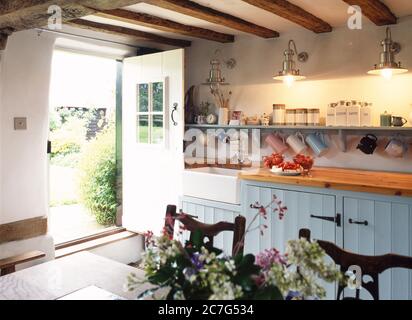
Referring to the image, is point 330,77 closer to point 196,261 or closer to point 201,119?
point 201,119

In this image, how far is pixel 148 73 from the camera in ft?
12.3

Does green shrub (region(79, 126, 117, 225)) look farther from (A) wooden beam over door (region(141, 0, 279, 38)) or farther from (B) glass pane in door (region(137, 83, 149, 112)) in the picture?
(A) wooden beam over door (region(141, 0, 279, 38))

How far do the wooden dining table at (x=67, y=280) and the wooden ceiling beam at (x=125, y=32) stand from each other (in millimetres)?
1959

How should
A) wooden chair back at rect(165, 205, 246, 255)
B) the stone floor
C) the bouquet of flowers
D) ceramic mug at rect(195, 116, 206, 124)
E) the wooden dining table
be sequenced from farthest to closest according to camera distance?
the stone floor, ceramic mug at rect(195, 116, 206, 124), wooden chair back at rect(165, 205, 246, 255), the wooden dining table, the bouquet of flowers

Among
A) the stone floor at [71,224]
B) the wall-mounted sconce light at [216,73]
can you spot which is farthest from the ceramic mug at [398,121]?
the stone floor at [71,224]

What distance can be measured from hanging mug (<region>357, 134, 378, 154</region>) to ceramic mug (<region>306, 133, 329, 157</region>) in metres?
0.30

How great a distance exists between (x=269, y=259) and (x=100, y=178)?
3759 mm

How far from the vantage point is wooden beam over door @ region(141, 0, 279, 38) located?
252 centimetres

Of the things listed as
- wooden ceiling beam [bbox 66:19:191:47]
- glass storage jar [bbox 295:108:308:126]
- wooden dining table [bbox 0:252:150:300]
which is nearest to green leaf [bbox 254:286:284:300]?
wooden dining table [bbox 0:252:150:300]

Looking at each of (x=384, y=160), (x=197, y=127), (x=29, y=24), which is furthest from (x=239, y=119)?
(x=29, y=24)

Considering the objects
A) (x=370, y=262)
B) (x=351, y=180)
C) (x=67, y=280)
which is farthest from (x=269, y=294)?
(x=351, y=180)

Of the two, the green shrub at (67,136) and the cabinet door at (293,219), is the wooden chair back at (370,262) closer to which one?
the cabinet door at (293,219)

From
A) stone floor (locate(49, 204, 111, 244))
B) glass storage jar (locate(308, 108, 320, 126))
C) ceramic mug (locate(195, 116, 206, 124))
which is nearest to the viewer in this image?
glass storage jar (locate(308, 108, 320, 126))
